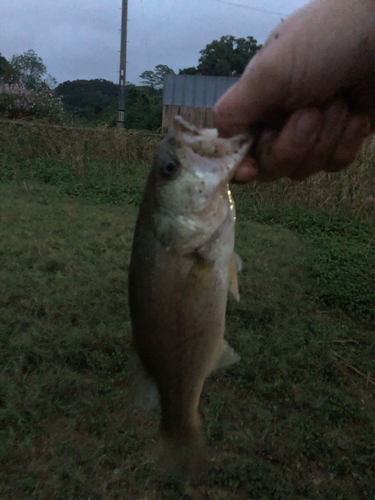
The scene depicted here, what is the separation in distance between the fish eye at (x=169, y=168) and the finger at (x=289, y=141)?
0.39 m

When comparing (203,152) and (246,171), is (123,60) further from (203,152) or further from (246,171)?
(203,152)

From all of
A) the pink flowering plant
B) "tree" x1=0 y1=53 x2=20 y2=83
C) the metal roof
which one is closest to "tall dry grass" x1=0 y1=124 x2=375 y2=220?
the pink flowering plant

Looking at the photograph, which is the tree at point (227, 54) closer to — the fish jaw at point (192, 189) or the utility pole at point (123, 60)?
the utility pole at point (123, 60)

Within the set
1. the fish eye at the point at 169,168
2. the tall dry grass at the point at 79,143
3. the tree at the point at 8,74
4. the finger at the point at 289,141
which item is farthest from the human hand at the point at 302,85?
the tree at the point at 8,74

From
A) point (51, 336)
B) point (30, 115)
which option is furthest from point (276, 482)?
point (30, 115)

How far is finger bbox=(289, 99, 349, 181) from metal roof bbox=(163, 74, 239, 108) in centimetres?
1370

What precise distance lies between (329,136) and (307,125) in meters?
0.15

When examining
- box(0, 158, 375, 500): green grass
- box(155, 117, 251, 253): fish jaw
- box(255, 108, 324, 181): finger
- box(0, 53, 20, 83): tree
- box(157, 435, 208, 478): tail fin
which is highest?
box(0, 53, 20, 83): tree

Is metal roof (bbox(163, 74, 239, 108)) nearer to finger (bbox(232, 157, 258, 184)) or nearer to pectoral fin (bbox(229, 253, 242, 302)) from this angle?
finger (bbox(232, 157, 258, 184))

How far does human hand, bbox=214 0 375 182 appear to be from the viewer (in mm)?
1504

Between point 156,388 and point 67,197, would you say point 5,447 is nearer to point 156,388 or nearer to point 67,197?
point 156,388

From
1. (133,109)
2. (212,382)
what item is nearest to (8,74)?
(133,109)

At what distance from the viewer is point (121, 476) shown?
7.19 ft

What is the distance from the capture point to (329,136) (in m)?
1.72
